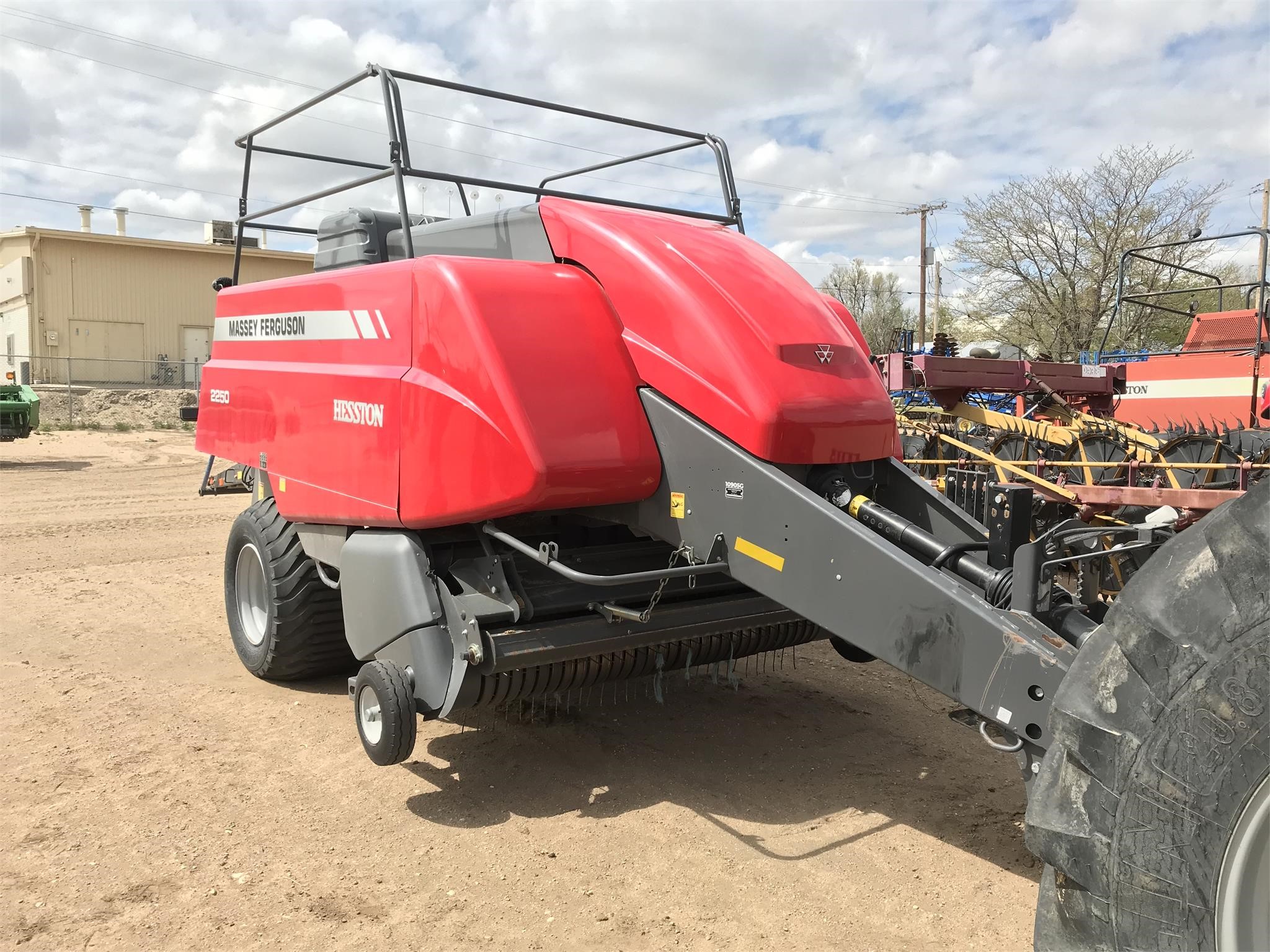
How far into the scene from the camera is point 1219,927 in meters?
1.82

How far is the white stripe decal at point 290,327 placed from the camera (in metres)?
4.25

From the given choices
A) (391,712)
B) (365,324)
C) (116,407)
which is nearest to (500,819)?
(391,712)

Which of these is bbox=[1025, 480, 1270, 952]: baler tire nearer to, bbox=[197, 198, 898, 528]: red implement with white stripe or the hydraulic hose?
the hydraulic hose

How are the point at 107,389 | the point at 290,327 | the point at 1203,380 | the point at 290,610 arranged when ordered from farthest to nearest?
the point at 107,389 < the point at 1203,380 < the point at 290,610 < the point at 290,327

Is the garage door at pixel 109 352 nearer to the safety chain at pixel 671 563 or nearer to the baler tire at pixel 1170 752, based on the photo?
the safety chain at pixel 671 563

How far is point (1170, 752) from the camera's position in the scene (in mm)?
1860

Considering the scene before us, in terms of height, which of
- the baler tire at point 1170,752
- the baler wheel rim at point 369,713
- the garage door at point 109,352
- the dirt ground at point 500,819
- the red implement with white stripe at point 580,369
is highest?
the garage door at point 109,352

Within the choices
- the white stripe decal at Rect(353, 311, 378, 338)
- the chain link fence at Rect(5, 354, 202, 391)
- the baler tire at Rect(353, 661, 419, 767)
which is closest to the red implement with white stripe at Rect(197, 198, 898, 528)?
the white stripe decal at Rect(353, 311, 378, 338)

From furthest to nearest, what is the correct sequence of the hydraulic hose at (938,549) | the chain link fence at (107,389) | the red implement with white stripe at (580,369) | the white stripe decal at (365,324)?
the chain link fence at (107,389) → the white stripe decal at (365,324) → the red implement with white stripe at (580,369) → the hydraulic hose at (938,549)

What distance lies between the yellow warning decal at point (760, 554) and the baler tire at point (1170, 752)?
1.33 m

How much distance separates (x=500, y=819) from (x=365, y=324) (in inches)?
78.4

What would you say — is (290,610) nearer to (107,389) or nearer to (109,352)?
(107,389)

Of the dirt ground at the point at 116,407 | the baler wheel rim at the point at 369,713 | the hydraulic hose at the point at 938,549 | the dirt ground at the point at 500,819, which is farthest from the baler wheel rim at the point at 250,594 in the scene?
the dirt ground at the point at 116,407

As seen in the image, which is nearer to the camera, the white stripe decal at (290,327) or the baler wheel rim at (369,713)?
the baler wheel rim at (369,713)
